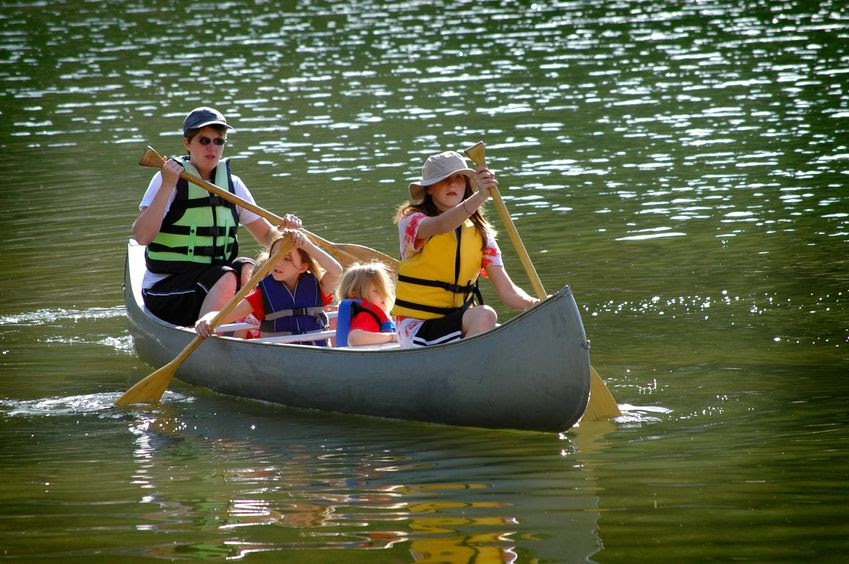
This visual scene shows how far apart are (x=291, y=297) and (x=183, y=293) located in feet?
2.56

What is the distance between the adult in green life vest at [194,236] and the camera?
7902 millimetres

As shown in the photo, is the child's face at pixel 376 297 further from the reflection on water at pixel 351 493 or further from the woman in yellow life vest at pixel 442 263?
the reflection on water at pixel 351 493

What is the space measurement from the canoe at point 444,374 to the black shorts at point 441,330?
0.23 meters

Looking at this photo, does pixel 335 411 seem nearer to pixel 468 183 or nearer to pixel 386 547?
pixel 468 183

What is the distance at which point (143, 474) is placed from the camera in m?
5.93

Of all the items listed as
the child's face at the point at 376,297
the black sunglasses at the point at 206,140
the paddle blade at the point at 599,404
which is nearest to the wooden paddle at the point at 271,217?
the black sunglasses at the point at 206,140

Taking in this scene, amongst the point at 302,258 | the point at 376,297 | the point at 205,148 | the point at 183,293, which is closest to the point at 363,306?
the point at 376,297

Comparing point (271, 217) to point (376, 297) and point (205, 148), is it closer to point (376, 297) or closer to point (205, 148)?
point (205, 148)

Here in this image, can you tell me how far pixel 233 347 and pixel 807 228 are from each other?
183 inches

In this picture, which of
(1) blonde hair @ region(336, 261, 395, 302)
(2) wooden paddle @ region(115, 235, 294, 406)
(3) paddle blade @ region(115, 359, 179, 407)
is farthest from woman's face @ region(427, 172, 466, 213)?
(3) paddle blade @ region(115, 359, 179, 407)

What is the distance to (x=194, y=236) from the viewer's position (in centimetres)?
806

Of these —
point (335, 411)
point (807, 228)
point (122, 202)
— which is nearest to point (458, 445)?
point (335, 411)

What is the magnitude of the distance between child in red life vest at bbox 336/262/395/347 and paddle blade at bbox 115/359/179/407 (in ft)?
2.99

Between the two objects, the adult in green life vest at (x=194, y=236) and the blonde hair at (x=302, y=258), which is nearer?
the blonde hair at (x=302, y=258)
